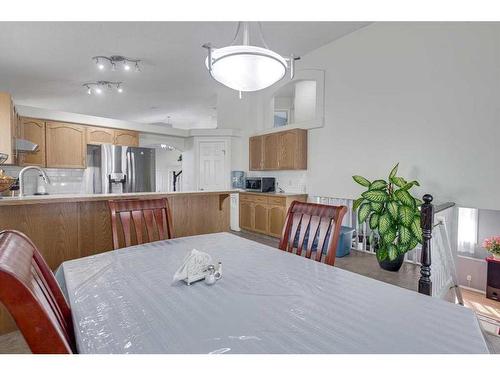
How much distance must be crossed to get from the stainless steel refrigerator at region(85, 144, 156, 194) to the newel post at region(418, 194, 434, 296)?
492 cm

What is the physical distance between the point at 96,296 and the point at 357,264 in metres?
3.21

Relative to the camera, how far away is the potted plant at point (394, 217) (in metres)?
2.82

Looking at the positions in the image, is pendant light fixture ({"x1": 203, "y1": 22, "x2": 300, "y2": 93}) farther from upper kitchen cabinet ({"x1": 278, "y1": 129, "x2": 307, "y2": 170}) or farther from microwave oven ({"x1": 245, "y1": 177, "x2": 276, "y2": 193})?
microwave oven ({"x1": 245, "y1": 177, "x2": 276, "y2": 193})

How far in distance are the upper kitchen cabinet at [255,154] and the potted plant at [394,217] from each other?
2.48 meters

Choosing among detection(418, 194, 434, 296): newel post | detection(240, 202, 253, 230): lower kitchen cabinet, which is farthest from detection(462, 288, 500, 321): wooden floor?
detection(240, 202, 253, 230): lower kitchen cabinet

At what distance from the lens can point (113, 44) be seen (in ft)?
12.1

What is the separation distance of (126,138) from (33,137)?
4.97 ft

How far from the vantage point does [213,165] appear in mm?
5902

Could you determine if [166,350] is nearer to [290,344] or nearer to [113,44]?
[290,344]

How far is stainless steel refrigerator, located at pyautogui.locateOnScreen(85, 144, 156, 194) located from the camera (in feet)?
16.9

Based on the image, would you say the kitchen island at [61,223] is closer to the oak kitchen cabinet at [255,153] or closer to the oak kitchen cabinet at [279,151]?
the oak kitchen cabinet at [279,151]

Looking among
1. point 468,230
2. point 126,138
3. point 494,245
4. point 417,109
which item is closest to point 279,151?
point 417,109

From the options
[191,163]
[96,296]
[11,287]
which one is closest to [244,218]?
[191,163]

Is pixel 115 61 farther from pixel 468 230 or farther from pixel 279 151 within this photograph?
pixel 468 230
